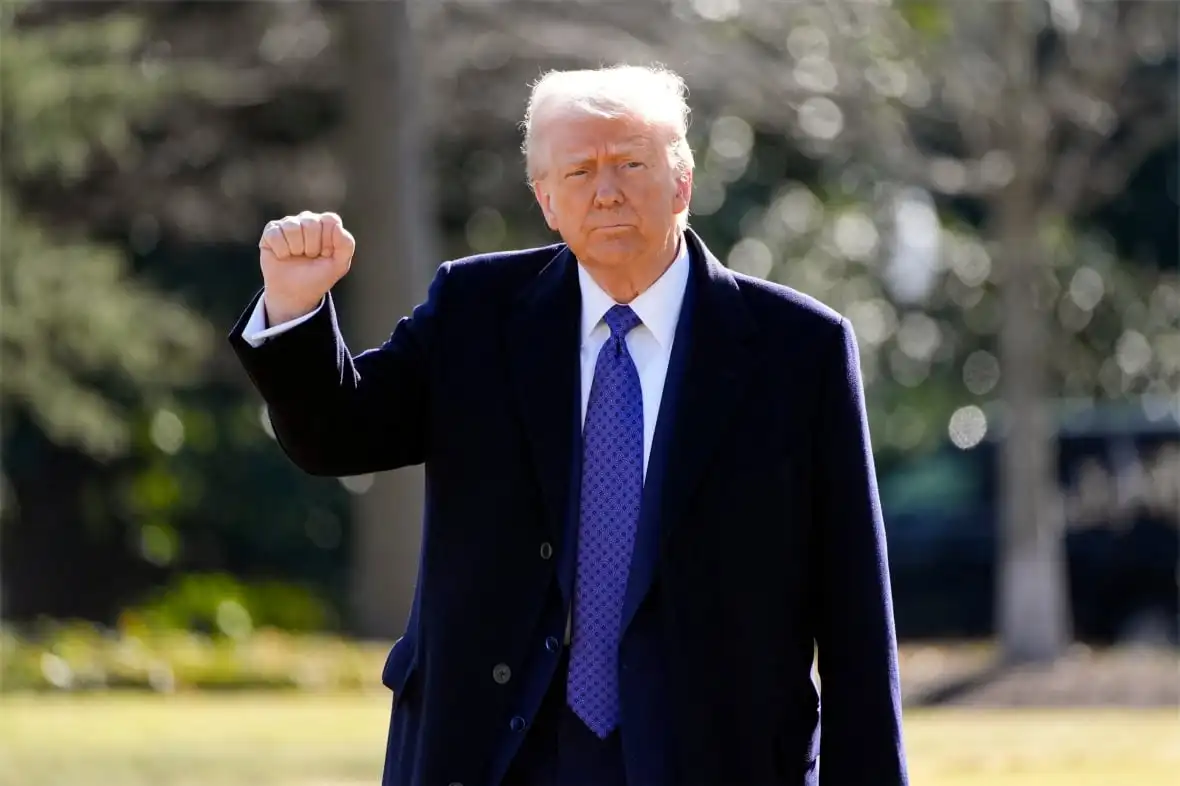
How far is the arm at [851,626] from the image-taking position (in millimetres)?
3367

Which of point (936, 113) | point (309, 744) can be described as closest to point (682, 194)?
point (309, 744)

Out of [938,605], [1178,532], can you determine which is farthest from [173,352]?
[1178,532]

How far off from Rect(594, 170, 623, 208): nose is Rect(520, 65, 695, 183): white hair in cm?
10

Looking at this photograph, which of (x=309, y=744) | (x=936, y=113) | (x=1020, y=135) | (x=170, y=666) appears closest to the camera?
(x=309, y=744)

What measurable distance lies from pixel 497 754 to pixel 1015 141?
10.9 meters

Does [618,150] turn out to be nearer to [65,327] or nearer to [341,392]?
[341,392]

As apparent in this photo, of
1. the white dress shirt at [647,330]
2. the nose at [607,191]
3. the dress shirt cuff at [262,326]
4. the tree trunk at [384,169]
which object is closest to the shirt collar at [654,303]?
the white dress shirt at [647,330]

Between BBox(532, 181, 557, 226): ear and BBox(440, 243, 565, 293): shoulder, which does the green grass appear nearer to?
BBox(440, 243, 565, 293): shoulder

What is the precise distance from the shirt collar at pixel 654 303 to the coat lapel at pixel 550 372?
21 mm

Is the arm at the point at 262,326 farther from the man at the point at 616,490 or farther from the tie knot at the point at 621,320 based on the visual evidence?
the tie knot at the point at 621,320

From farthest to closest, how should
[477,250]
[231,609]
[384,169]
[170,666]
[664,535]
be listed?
[477,250] → [231,609] → [384,169] → [170,666] → [664,535]

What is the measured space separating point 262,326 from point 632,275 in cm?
61

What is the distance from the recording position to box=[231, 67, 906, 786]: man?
3.28 meters

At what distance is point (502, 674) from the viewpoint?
10.9ft
